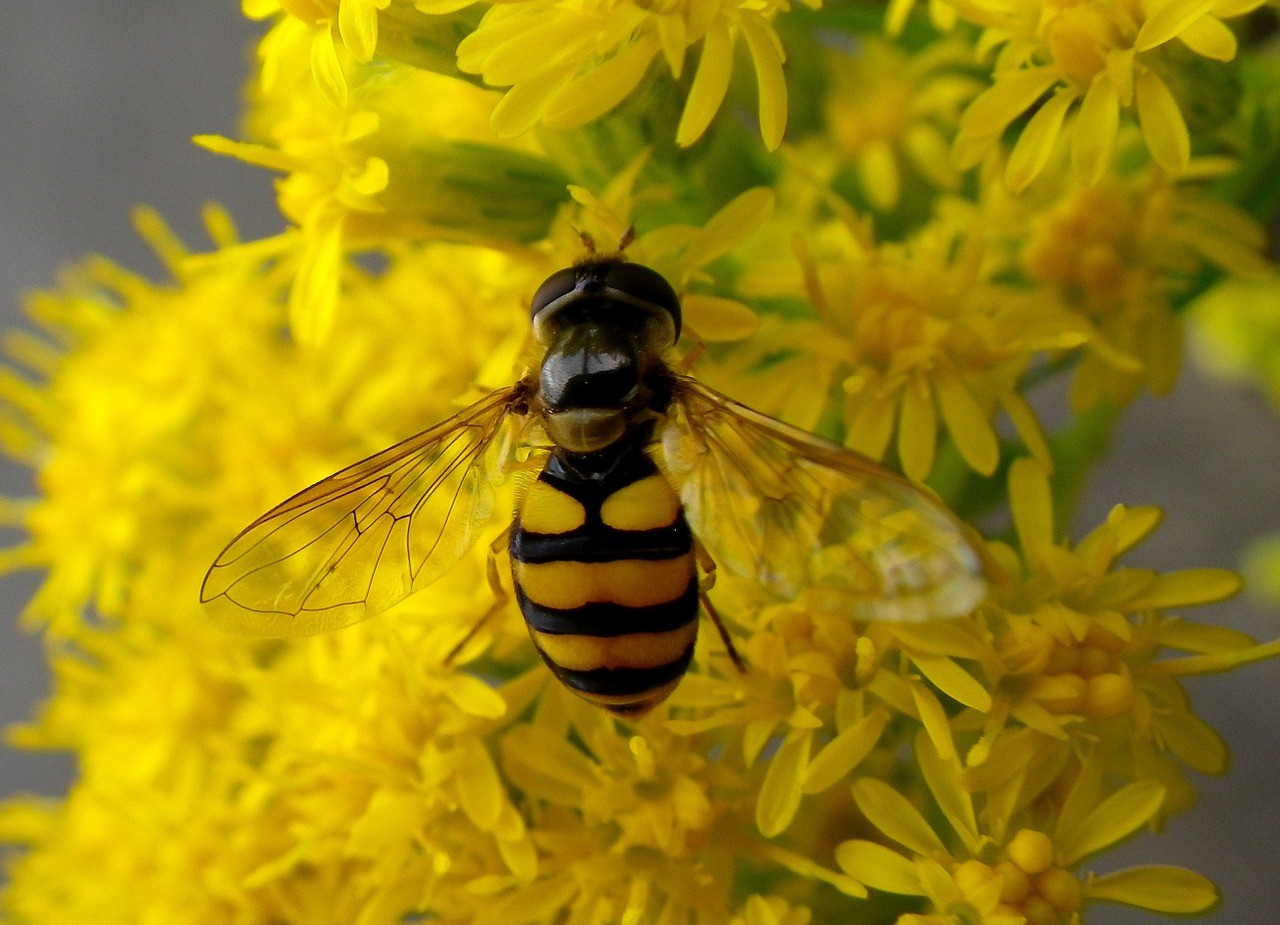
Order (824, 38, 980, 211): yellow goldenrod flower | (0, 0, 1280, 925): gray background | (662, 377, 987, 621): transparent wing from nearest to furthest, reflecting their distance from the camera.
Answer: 1. (662, 377, 987, 621): transparent wing
2. (824, 38, 980, 211): yellow goldenrod flower
3. (0, 0, 1280, 925): gray background

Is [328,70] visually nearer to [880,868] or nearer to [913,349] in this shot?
[913,349]

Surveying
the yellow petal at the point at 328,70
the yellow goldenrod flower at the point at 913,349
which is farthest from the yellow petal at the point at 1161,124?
the yellow petal at the point at 328,70

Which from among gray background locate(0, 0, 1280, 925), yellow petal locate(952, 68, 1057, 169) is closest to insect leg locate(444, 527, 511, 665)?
yellow petal locate(952, 68, 1057, 169)

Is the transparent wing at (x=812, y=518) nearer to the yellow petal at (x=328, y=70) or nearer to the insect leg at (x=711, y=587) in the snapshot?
the insect leg at (x=711, y=587)

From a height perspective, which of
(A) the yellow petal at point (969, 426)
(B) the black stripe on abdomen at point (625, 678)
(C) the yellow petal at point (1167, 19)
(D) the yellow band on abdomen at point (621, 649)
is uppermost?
(C) the yellow petal at point (1167, 19)

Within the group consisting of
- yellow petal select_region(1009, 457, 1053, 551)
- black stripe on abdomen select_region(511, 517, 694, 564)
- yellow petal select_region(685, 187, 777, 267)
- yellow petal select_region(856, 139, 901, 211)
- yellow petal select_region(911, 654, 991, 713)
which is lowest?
yellow petal select_region(911, 654, 991, 713)

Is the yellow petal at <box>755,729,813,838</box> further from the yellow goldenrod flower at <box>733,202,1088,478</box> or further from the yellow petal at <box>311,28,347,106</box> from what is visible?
the yellow petal at <box>311,28,347,106</box>
